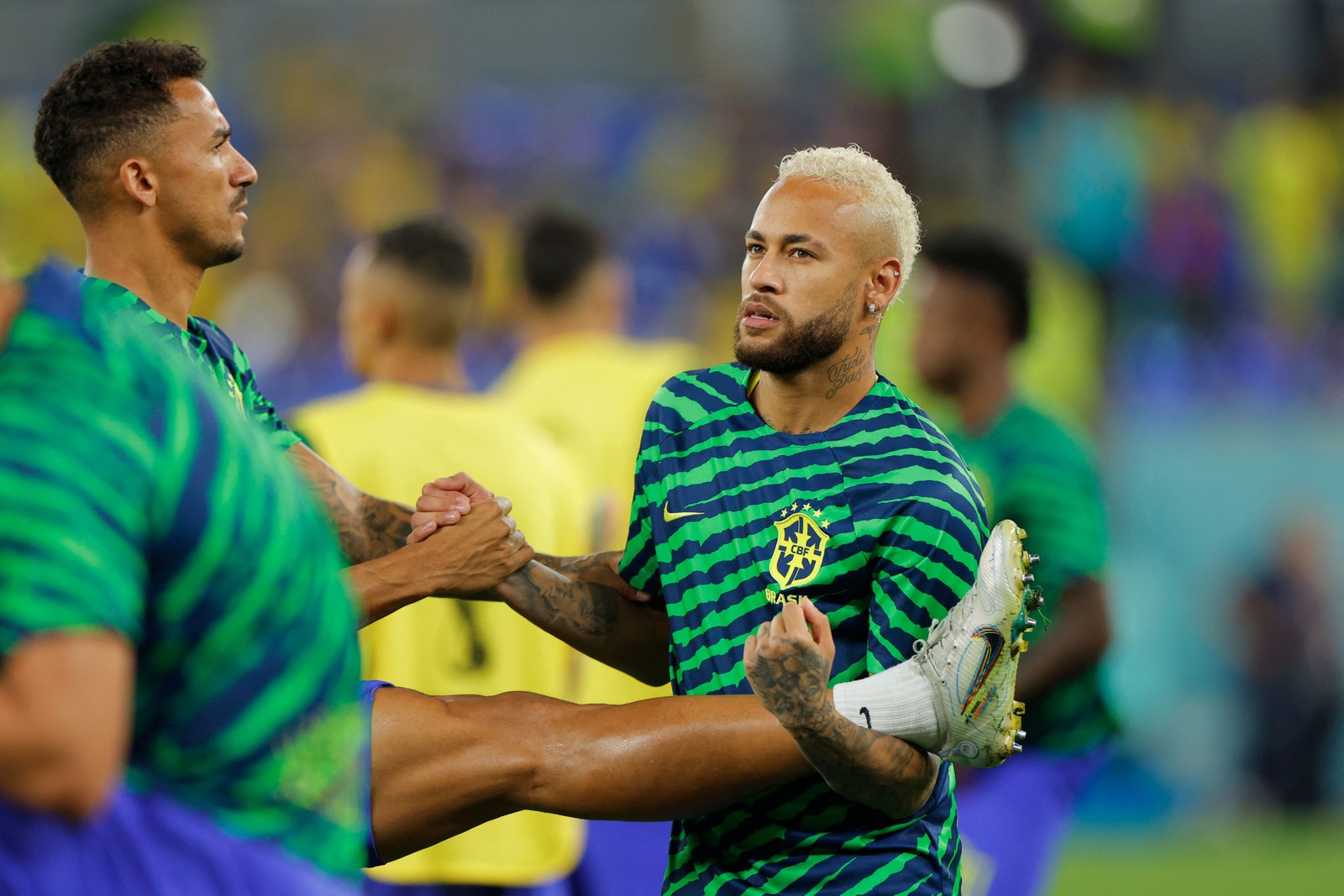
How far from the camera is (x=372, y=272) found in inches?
213

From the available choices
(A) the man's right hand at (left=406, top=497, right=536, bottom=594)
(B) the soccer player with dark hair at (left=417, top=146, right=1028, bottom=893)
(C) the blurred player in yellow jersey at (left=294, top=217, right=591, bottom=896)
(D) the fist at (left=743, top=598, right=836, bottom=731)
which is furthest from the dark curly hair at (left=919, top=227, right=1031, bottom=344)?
(D) the fist at (left=743, top=598, right=836, bottom=731)

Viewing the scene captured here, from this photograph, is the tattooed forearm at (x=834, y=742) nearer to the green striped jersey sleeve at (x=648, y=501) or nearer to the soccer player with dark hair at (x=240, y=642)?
the soccer player with dark hair at (x=240, y=642)

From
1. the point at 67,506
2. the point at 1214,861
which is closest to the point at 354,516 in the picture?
the point at 67,506

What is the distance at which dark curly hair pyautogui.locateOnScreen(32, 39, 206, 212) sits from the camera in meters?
3.42

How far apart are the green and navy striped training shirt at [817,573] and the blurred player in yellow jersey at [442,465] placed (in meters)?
1.82

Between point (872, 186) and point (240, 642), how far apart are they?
1835 millimetres

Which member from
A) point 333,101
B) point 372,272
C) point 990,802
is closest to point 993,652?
point 990,802

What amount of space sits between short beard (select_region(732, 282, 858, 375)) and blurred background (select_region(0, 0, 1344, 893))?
8.19 meters

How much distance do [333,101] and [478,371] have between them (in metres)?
3.33

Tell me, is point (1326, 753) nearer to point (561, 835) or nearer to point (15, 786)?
point (561, 835)

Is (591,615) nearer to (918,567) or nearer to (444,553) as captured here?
(444,553)

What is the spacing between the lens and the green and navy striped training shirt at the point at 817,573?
124 inches

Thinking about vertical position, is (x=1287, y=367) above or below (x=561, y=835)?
above

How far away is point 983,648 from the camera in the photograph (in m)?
3.10
